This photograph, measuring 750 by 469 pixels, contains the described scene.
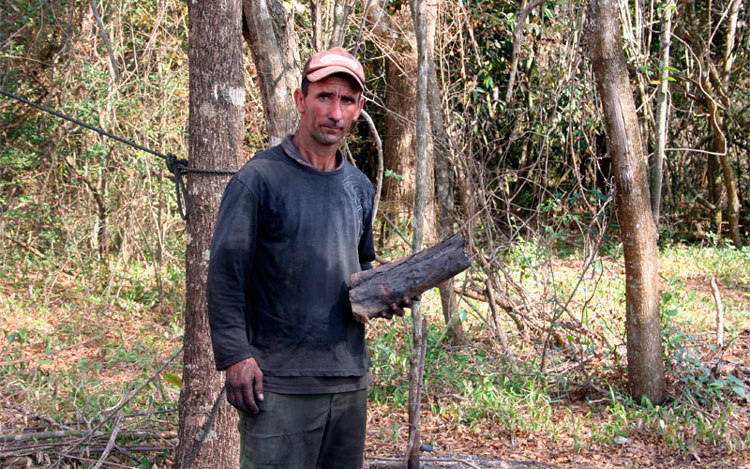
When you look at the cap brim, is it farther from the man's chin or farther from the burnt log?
the burnt log

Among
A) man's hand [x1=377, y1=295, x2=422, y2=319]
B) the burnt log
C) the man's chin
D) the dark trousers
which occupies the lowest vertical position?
the dark trousers

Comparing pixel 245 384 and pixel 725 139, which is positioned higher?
pixel 725 139

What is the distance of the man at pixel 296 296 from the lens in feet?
7.89

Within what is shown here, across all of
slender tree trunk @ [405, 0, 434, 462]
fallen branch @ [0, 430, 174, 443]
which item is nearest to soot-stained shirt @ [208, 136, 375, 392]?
slender tree trunk @ [405, 0, 434, 462]

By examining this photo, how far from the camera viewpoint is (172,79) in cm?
838

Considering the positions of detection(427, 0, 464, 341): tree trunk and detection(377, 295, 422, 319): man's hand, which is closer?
detection(377, 295, 422, 319): man's hand

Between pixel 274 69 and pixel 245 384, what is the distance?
274 centimetres

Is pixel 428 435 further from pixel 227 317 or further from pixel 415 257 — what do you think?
pixel 227 317

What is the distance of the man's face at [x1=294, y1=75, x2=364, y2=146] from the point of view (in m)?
2.60

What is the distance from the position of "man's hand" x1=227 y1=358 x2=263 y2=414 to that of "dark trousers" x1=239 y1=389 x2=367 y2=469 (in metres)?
0.04

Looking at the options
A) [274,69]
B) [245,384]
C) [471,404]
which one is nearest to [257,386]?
[245,384]

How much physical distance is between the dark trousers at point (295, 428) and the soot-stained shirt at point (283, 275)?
0.08m

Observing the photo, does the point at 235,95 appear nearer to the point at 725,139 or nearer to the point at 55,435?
the point at 55,435

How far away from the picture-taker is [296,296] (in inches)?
98.0
